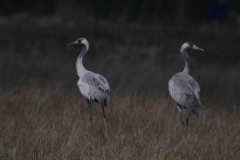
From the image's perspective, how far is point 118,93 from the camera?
5691 mm

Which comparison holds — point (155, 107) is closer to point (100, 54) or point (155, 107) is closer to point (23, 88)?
point (23, 88)

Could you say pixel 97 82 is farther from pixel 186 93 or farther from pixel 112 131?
pixel 186 93

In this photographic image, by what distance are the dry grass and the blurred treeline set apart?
127 inches

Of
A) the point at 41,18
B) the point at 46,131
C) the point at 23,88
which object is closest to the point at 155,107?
the point at 46,131

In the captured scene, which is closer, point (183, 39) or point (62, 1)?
point (183, 39)

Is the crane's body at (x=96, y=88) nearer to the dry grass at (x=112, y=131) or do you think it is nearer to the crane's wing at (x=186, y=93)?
the dry grass at (x=112, y=131)

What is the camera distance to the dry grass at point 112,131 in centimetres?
332

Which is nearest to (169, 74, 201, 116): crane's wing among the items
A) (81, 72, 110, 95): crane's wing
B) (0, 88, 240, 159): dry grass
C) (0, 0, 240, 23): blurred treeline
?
(0, 88, 240, 159): dry grass

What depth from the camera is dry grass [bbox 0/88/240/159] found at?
332 cm

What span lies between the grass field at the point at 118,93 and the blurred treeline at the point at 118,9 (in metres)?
0.25

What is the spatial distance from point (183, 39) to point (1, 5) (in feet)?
13.5

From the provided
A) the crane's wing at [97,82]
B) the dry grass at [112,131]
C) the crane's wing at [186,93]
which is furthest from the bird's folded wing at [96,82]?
the crane's wing at [186,93]

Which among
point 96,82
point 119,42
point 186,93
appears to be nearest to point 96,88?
point 96,82

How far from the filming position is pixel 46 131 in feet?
11.9
